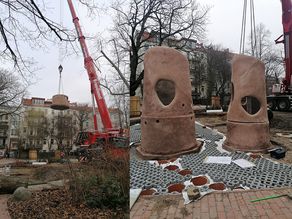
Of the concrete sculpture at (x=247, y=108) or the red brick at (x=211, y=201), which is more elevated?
the concrete sculpture at (x=247, y=108)

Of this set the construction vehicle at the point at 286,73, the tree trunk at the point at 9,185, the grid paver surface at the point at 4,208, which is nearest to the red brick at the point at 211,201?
the grid paver surface at the point at 4,208

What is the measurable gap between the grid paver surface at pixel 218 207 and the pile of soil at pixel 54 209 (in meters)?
1.28

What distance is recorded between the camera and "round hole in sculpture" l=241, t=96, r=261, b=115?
3811 millimetres

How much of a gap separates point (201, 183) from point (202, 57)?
5.10ft

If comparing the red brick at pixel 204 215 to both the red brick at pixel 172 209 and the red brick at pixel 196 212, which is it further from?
the red brick at pixel 172 209

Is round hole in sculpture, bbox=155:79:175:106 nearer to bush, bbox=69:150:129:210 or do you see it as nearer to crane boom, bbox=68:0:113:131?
bush, bbox=69:150:129:210

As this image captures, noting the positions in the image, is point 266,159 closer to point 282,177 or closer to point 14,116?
point 282,177

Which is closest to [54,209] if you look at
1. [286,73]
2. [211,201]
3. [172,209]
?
[172,209]

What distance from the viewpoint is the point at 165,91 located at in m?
3.27

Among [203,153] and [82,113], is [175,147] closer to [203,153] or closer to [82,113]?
[203,153]

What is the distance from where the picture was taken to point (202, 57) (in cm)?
317

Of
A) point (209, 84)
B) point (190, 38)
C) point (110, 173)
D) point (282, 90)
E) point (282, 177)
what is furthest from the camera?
point (282, 90)

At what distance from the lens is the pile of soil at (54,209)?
10.7 ft

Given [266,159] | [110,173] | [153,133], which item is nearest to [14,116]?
[110,173]
